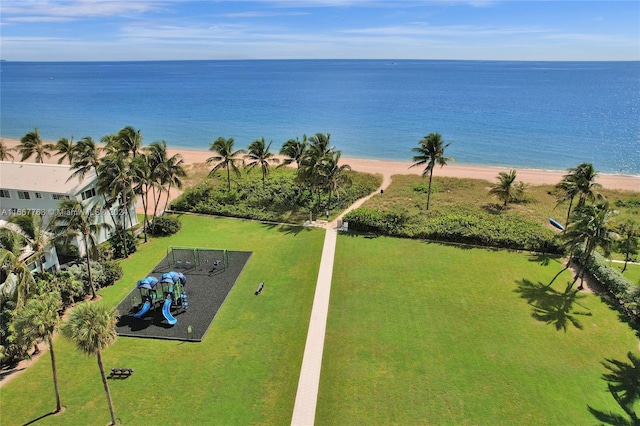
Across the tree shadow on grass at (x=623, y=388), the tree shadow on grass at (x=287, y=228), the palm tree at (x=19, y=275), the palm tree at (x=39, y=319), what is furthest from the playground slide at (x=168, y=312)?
the tree shadow on grass at (x=623, y=388)

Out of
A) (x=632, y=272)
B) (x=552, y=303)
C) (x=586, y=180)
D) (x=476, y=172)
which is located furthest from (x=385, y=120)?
(x=552, y=303)

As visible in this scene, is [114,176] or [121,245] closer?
[114,176]

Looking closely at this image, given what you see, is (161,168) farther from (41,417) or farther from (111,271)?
(41,417)

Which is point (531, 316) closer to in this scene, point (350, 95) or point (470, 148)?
point (470, 148)

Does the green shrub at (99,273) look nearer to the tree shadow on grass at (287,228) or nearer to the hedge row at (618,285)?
the tree shadow on grass at (287,228)

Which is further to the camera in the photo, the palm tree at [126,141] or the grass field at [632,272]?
the palm tree at [126,141]
